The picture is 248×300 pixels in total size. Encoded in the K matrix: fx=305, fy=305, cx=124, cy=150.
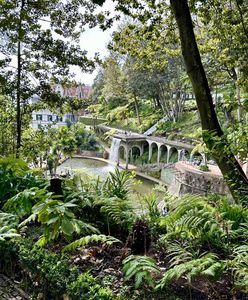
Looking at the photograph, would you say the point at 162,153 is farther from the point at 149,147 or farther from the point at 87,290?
the point at 87,290

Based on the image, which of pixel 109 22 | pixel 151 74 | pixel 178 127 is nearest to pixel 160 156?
pixel 178 127

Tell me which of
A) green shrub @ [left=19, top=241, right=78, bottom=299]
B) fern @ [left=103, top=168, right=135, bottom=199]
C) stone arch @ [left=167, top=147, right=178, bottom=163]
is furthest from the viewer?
stone arch @ [left=167, top=147, right=178, bottom=163]

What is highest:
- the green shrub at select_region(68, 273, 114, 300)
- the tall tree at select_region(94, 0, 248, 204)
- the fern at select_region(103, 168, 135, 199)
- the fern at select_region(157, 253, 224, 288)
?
the tall tree at select_region(94, 0, 248, 204)

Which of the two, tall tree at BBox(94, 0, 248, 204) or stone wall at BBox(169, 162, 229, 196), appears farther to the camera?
stone wall at BBox(169, 162, 229, 196)

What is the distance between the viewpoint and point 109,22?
5.15 meters

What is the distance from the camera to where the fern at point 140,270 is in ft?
5.26

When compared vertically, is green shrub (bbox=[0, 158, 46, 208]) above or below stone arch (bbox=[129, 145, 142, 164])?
above

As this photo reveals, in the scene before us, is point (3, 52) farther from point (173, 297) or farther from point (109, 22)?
point (173, 297)

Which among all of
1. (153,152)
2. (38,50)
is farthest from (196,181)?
(153,152)

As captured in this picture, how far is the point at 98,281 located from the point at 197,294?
Answer: 56 centimetres

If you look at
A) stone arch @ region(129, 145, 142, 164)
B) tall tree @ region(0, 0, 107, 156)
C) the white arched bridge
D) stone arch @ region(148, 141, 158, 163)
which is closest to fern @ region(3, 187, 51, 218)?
A: tall tree @ region(0, 0, 107, 156)

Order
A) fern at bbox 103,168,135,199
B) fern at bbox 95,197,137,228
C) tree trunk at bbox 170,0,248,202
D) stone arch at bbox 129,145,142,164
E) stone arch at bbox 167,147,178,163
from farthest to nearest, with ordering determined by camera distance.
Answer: stone arch at bbox 129,145,142,164
stone arch at bbox 167,147,178,163
tree trunk at bbox 170,0,248,202
fern at bbox 103,168,135,199
fern at bbox 95,197,137,228

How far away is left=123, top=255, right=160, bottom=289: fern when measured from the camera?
5.26 ft

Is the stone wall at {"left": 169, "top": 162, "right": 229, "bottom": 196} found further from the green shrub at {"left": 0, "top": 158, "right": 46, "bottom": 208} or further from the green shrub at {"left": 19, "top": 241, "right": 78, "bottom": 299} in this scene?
the green shrub at {"left": 19, "top": 241, "right": 78, "bottom": 299}
